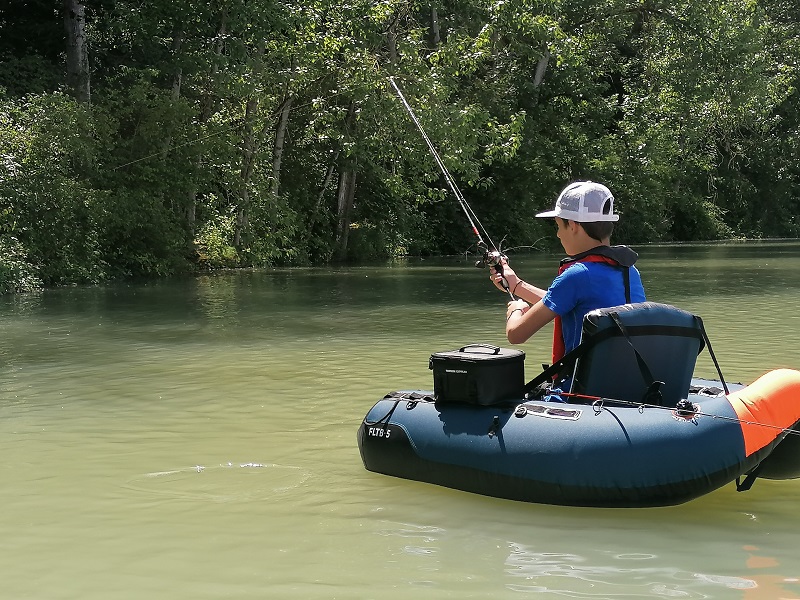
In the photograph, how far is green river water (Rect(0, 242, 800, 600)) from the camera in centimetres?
445

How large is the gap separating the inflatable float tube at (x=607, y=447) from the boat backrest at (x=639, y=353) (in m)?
0.14

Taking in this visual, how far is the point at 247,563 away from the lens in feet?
15.3

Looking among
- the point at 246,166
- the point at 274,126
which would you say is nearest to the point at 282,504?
the point at 246,166

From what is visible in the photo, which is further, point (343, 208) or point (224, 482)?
point (343, 208)

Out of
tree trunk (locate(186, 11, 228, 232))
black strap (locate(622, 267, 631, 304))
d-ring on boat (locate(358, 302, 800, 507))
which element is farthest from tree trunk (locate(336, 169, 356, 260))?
black strap (locate(622, 267, 631, 304))

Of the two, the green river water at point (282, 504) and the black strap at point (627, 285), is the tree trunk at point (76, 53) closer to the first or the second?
the green river water at point (282, 504)

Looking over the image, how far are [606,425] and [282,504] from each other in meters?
1.57

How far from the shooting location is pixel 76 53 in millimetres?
23172

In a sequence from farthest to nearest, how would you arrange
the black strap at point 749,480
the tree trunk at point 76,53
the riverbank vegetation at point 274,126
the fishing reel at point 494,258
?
the tree trunk at point 76,53, the riverbank vegetation at point 274,126, the fishing reel at point 494,258, the black strap at point 749,480

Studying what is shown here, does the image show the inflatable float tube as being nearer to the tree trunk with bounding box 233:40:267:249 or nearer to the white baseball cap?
the white baseball cap

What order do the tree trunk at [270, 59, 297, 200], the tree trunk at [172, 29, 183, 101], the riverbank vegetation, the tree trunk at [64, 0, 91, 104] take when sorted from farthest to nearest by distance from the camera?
the tree trunk at [270, 59, 297, 200] → the tree trunk at [172, 29, 183, 101] → the tree trunk at [64, 0, 91, 104] → the riverbank vegetation

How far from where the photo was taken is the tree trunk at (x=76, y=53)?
75.4ft

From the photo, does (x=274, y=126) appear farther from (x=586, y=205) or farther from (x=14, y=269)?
(x=586, y=205)

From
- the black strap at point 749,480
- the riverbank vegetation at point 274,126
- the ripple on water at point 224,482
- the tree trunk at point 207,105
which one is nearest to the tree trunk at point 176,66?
the riverbank vegetation at point 274,126
